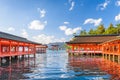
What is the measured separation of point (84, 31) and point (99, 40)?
33437 millimetres

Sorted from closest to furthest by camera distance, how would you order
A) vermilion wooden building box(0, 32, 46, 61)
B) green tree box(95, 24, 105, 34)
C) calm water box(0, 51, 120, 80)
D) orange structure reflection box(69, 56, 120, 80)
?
calm water box(0, 51, 120, 80), orange structure reflection box(69, 56, 120, 80), vermilion wooden building box(0, 32, 46, 61), green tree box(95, 24, 105, 34)

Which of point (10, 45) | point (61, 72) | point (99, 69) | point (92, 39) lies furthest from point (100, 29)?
point (61, 72)

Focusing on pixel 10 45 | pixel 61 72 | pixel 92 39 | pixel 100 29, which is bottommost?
pixel 61 72

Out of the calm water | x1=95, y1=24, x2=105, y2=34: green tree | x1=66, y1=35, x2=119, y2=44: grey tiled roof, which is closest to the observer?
the calm water

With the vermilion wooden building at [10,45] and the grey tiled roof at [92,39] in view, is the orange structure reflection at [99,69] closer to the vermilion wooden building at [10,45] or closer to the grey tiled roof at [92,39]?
the vermilion wooden building at [10,45]

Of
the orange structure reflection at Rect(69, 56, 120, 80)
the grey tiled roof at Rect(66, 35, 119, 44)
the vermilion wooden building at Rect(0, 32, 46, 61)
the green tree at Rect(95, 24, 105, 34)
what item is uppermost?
the green tree at Rect(95, 24, 105, 34)

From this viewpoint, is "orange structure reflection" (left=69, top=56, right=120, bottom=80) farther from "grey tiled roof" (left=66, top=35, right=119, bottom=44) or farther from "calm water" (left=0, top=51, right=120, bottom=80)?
"grey tiled roof" (left=66, top=35, right=119, bottom=44)

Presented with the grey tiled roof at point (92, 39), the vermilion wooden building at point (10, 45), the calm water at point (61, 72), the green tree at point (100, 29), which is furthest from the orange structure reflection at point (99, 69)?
the green tree at point (100, 29)

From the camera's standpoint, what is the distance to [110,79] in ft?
48.0

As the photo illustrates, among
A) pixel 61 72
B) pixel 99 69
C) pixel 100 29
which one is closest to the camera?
pixel 61 72

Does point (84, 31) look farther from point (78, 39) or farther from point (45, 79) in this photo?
point (45, 79)

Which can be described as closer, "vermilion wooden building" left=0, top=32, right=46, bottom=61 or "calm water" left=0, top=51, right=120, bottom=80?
"calm water" left=0, top=51, right=120, bottom=80

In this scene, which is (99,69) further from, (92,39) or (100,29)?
(100,29)

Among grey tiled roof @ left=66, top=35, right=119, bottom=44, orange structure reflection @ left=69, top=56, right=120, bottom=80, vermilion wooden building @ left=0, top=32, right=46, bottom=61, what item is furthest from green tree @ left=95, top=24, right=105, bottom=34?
orange structure reflection @ left=69, top=56, right=120, bottom=80
